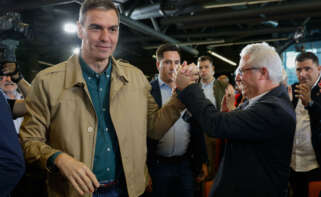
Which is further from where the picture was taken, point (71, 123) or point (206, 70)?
point (206, 70)

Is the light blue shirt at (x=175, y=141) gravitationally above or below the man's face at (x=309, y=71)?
below

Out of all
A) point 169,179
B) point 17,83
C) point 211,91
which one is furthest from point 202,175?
point 17,83

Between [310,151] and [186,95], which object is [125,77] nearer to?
[186,95]

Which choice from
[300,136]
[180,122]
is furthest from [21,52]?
[300,136]

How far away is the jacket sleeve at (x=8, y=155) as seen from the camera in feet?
2.92

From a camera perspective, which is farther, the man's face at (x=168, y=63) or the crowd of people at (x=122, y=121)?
the man's face at (x=168, y=63)


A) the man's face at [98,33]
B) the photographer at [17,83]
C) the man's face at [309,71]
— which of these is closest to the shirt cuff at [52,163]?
the man's face at [98,33]

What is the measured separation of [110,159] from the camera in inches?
56.6

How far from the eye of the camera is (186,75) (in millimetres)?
1604

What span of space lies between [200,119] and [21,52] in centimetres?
987

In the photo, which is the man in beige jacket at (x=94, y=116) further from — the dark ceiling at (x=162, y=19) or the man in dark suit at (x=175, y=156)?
the dark ceiling at (x=162, y=19)

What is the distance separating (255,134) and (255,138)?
0.03m

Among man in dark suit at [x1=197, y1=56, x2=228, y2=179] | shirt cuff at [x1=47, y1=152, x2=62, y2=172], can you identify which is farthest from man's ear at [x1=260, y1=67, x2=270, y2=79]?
man in dark suit at [x1=197, y1=56, x2=228, y2=179]

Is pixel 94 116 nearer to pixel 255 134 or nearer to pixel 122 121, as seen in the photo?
pixel 122 121
